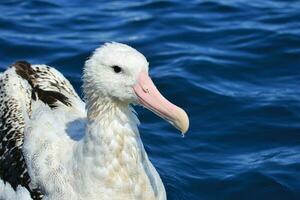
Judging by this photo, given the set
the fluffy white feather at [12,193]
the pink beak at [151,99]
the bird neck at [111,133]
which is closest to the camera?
the pink beak at [151,99]

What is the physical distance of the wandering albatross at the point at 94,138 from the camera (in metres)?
5.97

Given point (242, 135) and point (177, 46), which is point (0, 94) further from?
point (177, 46)

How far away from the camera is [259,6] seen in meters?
12.8

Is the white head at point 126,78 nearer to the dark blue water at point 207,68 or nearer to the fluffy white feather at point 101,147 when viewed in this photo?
the fluffy white feather at point 101,147

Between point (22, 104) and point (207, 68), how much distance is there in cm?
368

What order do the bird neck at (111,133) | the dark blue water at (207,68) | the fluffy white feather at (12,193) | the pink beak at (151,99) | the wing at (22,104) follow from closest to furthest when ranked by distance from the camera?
the pink beak at (151,99), the bird neck at (111,133), the fluffy white feather at (12,193), the wing at (22,104), the dark blue water at (207,68)

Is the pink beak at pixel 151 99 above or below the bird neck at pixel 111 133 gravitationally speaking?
Result: above

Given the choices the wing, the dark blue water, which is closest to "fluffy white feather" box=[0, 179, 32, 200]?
the wing

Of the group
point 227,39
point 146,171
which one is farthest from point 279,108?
point 146,171

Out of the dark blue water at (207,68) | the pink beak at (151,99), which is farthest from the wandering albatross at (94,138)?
the dark blue water at (207,68)

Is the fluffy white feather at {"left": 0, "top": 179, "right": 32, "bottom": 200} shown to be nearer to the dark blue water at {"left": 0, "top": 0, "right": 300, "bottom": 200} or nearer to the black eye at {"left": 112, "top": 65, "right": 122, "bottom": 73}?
the black eye at {"left": 112, "top": 65, "right": 122, "bottom": 73}

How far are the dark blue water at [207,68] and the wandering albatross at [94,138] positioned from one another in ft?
5.31

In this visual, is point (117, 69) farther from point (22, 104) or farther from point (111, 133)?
point (22, 104)

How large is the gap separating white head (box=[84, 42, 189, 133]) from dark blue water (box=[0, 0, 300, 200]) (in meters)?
2.27
